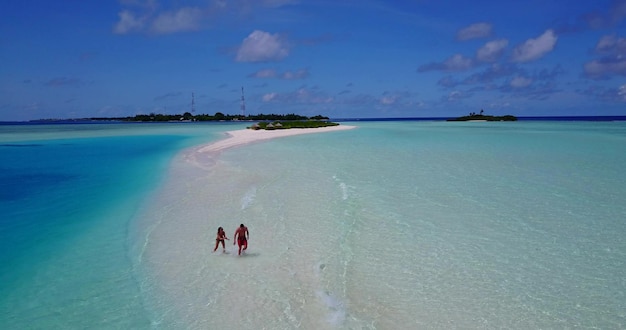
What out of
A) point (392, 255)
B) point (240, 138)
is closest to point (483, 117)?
point (240, 138)

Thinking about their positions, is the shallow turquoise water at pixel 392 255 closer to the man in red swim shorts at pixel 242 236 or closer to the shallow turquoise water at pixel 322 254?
the shallow turquoise water at pixel 322 254

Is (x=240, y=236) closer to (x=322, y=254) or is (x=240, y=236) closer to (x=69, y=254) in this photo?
(x=322, y=254)

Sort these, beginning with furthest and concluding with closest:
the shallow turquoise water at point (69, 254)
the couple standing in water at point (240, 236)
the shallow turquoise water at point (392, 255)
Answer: the couple standing in water at point (240, 236) → the shallow turquoise water at point (69, 254) → the shallow turquoise water at point (392, 255)

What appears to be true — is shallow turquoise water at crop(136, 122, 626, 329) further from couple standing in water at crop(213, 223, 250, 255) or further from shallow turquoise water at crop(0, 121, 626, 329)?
couple standing in water at crop(213, 223, 250, 255)

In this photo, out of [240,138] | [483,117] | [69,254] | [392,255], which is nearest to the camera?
[392,255]

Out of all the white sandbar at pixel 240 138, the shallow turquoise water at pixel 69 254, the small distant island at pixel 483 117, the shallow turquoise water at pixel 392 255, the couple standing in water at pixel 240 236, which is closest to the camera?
the shallow turquoise water at pixel 392 255

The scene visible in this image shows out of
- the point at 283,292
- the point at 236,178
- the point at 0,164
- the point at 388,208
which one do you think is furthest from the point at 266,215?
the point at 0,164

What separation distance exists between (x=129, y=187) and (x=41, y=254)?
36.6 ft

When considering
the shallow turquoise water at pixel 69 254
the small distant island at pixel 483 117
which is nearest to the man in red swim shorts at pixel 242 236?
the shallow turquoise water at pixel 69 254

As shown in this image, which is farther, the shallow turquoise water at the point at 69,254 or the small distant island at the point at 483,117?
the small distant island at the point at 483,117

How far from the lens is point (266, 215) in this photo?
15.5 metres

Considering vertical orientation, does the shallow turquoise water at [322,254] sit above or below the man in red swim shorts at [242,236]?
below

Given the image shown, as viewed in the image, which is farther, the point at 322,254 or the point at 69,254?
the point at 69,254

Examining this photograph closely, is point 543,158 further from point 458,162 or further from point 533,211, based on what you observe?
point 533,211
